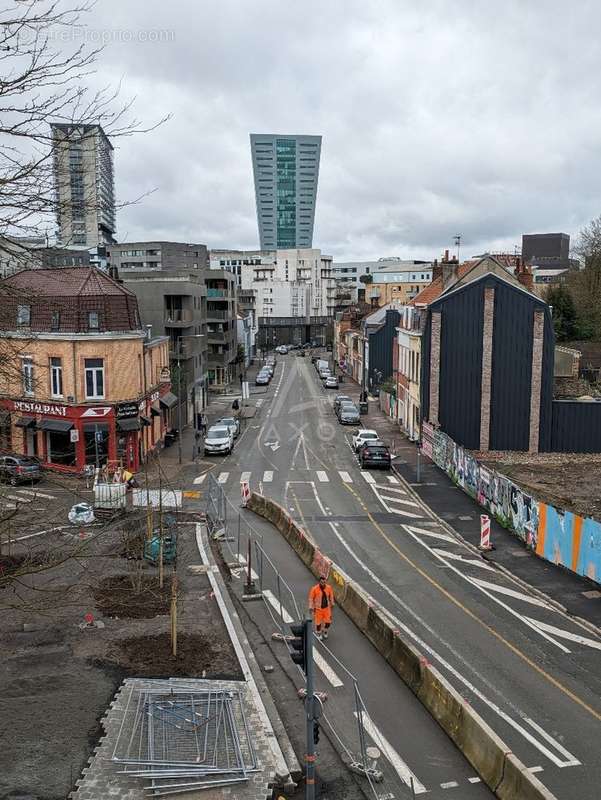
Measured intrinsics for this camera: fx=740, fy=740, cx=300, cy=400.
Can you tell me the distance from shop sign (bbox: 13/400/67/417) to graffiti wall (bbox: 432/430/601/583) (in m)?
19.9

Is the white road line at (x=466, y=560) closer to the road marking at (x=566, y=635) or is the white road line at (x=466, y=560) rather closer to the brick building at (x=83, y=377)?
the road marking at (x=566, y=635)

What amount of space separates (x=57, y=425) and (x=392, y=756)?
28618mm

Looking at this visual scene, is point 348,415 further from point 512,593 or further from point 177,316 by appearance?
point 512,593

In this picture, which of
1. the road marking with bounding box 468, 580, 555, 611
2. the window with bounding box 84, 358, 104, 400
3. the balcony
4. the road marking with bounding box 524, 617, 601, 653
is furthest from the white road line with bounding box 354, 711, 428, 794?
the balcony

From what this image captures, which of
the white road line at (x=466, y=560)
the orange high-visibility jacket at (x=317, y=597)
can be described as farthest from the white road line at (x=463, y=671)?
the white road line at (x=466, y=560)

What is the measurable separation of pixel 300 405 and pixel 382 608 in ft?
156

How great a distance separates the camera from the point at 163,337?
157ft

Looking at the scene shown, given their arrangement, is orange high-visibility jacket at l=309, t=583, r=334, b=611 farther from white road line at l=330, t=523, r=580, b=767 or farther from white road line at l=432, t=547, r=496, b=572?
white road line at l=432, t=547, r=496, b=572

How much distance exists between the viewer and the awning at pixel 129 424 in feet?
124

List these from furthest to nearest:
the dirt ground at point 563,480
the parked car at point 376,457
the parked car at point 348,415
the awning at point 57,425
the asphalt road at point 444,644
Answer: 1. the parked car at point 348,415
2. the parked car at point 376,457
3. the awning at point 57,425
4. the dirt ground at point 563,480
5. the asphalt road at point 444,644

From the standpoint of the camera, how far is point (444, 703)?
1340 centimetres

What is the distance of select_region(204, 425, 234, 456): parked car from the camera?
43594mm

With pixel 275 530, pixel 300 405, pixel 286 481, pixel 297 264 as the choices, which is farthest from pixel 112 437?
pixel 297 264

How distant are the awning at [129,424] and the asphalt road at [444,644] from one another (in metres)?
6.66
